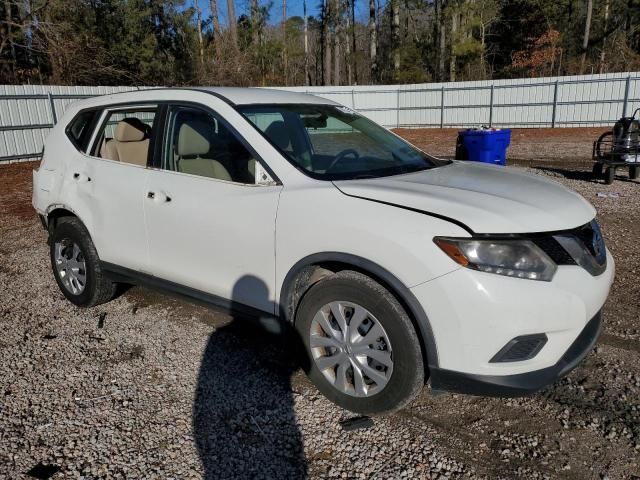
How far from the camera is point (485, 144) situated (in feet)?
29.1

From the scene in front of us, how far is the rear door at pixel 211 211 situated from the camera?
3037 millimetres

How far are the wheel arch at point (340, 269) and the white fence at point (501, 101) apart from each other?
1644 centimetres

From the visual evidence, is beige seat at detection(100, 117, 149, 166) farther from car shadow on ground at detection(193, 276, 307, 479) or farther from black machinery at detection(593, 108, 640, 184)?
black machinery at detection(593, 108, 640, 184)

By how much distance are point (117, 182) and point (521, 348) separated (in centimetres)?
297

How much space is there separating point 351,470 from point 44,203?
11.6ft

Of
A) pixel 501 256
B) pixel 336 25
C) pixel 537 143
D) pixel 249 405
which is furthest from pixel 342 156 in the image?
pixel 336 25

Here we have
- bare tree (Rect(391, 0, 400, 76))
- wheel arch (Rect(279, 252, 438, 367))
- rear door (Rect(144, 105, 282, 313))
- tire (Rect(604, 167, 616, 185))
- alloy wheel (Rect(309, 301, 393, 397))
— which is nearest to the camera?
wheel arch (Rect(279, 252, 438, 367))

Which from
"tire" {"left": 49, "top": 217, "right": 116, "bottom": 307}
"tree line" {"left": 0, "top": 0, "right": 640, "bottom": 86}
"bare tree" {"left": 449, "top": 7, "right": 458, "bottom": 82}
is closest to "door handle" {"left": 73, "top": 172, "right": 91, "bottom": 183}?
"tire" {"left": 49, "top": 217, "right": 116, "bottom": 307}

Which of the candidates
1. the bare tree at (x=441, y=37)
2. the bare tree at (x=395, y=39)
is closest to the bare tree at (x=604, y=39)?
the bare tree at (x=441, y=37)

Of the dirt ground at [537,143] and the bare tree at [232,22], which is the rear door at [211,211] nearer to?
the dirt ground at [537,143]

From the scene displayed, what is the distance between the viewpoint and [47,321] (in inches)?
169

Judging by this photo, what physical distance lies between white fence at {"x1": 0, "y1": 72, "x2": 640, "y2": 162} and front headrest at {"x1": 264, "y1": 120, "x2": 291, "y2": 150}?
15669 millimetres

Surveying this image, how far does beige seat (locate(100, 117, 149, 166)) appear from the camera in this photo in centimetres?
393

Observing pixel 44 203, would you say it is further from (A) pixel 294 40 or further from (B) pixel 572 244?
(A) pixel 294 40
